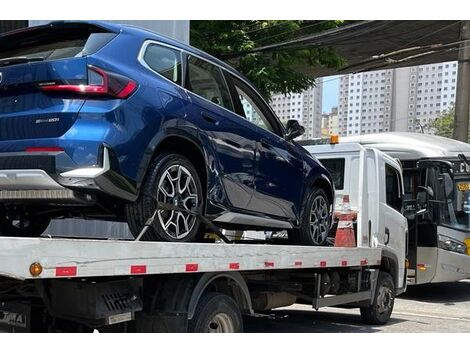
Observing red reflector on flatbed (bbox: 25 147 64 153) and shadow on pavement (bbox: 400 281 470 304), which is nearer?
red reflector on flatbed (bbox: 25 147 64 153)

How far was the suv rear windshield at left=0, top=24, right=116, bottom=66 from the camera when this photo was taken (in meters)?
4.00

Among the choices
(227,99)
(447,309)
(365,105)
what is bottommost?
(447,309)

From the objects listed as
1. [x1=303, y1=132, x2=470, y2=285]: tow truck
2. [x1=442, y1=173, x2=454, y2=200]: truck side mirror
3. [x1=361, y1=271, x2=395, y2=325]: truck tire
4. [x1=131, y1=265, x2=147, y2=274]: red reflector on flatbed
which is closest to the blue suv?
[x1=131, y1=265, x2=147, y2=274]: red reflector on flatbed

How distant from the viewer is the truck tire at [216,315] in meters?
4.26

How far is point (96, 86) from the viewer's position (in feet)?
12.5

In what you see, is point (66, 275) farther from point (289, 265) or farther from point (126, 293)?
point (289, 265)

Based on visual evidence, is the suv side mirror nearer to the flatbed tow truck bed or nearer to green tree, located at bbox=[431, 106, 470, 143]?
the flatbed tow truck bed

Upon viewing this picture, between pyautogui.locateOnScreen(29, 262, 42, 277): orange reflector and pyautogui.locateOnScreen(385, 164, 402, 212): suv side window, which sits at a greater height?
pyautogui.locateOnScreen(385, 164, 402, 212): suv side window

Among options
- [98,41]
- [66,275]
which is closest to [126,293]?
[66,275]

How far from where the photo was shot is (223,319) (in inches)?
181

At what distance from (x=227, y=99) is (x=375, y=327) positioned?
4.42m

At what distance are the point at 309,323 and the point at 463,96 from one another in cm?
1008

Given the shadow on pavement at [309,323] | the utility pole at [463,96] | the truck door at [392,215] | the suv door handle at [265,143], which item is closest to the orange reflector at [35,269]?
the suv door handle at [265,143]

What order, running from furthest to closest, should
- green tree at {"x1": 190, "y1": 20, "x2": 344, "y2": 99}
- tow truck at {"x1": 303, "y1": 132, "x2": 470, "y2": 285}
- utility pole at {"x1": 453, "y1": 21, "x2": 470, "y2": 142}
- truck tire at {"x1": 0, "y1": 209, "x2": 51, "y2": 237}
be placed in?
utility pole at {"x1": 453, "y1": 21, "x2": 470, "y2": 142} < green tree at {"x1": 190, "y1": 20, "x2": 344, "y2": 99} < tow truck at {"x1": 303, "y1": 132, "x2": 470, "y2": 285} < truck tire at {"x1": 0, "y1": 209, "x2": 51, "y2": 237}
